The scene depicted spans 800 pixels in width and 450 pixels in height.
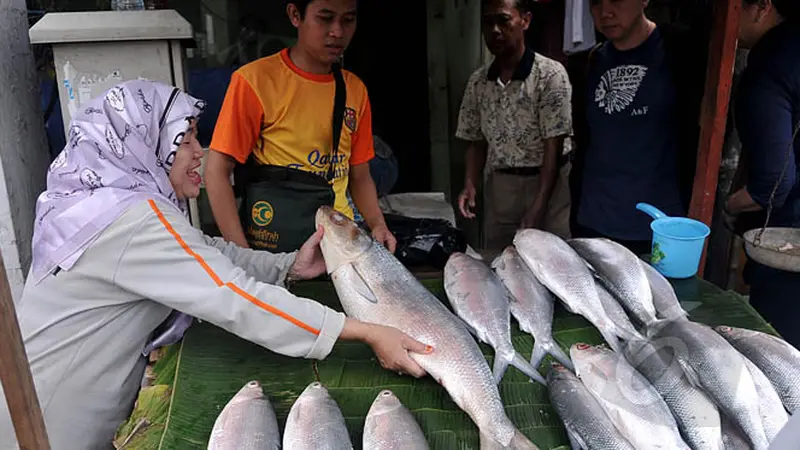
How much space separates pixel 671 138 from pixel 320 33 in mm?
2078

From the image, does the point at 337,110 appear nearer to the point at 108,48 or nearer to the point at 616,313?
the point at 108,48

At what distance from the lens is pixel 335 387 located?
1.98 m

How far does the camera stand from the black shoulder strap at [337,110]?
9.58ft

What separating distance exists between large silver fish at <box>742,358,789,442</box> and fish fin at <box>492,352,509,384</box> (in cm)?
75

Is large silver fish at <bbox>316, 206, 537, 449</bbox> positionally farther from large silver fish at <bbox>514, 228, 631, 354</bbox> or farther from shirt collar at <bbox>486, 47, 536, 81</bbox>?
shirt collar at <bbox>486, 47, 536, 81</bbox>

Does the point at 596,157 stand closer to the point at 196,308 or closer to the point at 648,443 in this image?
the point at 648,443

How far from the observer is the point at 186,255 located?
1861 millimetres

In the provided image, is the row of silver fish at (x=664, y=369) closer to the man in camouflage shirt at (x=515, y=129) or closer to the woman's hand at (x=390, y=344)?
the woman's hand at (x=390, y=344)

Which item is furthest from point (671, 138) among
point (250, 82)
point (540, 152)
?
point (250, 82)

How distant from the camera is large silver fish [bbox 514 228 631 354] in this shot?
2.22 m

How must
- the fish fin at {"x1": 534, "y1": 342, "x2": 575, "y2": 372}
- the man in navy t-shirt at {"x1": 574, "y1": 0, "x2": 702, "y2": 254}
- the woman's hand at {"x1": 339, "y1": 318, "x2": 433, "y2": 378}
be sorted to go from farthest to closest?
the man in navy t-shirt at {"x1": 574, "y1": 0, "x2": 702, "y2": 254} → the fish fin at {"x1": 534, "y1": 342, "x2": 575, "y2": 372} → the woman's hand at {"x1": 339, "y1": 318, "x2": 433, "y2": 378}

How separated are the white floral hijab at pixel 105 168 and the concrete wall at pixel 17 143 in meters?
1.44

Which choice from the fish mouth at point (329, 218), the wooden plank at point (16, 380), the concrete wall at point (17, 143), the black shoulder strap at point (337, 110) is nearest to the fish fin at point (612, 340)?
the fish mouth at point (329, 218)

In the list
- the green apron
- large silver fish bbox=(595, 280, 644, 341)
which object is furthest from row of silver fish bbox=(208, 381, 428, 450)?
the green apron
